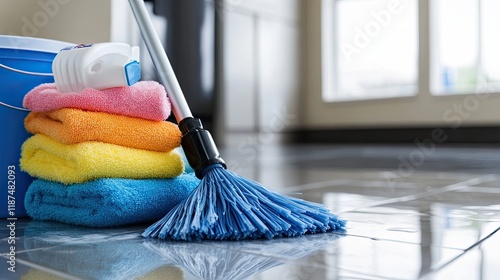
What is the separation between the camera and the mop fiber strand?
63cm

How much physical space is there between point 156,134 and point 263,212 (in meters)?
0.20

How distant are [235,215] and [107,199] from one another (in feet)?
0.57

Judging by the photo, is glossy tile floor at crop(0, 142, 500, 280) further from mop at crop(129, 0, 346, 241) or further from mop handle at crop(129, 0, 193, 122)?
mop handle at crop(129, 0, 193, 122)

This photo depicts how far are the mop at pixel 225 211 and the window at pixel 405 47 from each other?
3.47 m

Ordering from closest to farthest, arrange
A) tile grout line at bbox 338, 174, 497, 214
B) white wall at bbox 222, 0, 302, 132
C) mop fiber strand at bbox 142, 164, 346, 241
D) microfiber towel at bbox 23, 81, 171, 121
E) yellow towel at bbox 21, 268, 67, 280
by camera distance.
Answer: yellow towel at bbox 21, 268, 67, 280
mop fiber strand at bbox 142, 164, 346, 241
microfiber towel at bbox 23, 81, 171, 121
tile grout line at bbox 338, 174, 497, 214
white wall at bbox 222, 0, 302, 132

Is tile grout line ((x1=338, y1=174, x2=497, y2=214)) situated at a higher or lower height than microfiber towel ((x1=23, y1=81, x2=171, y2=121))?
lower

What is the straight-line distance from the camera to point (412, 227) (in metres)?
0.73

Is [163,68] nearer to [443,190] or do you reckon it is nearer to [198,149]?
[198,149]

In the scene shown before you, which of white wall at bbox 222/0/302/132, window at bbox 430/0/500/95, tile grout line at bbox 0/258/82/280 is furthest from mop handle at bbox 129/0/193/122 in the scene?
window at bbox 430/0/500/95

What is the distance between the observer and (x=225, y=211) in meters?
0.64

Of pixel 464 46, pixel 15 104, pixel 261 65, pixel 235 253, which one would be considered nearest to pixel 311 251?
pixel 235 253

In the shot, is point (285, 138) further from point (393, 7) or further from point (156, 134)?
point (156, 134)

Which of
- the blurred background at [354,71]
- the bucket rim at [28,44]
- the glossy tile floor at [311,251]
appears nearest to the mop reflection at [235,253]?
the glossy tile floor at [311,251]

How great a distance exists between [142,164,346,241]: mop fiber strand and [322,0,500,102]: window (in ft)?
11.4
